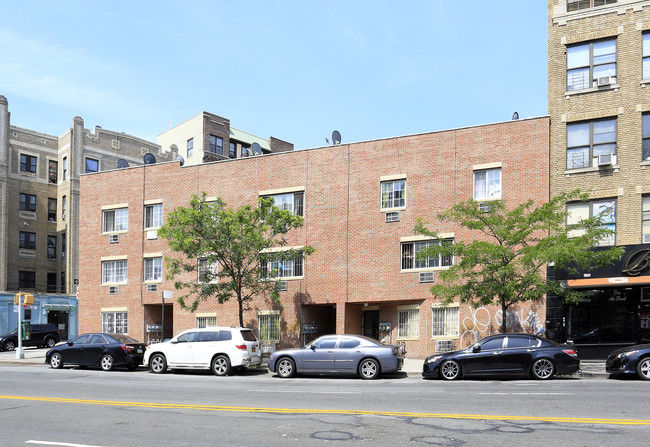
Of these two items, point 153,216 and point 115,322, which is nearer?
point 153,216

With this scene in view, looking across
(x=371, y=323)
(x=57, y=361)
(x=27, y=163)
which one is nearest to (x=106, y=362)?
(x=57, y=361)

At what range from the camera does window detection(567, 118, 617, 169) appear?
82.7ft

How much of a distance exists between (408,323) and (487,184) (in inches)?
265

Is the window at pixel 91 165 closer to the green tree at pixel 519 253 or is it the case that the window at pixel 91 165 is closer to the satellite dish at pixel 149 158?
the satellite dish at pixel 149 158

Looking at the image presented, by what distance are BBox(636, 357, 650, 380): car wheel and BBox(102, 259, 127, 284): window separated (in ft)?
83.8

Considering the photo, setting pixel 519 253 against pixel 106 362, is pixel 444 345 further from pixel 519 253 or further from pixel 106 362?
pixel 106 362

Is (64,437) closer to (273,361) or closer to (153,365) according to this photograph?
(273,361)

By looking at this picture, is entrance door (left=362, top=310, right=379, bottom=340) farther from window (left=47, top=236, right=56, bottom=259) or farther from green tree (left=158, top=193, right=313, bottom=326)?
window (left=47, top=236, right=56, bottom=259)

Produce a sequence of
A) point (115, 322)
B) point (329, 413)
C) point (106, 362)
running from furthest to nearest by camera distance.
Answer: point (115, 322), point (106, 362), point (329, 413)

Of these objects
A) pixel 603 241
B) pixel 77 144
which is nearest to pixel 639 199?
pixel 603 241

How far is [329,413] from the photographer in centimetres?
1225

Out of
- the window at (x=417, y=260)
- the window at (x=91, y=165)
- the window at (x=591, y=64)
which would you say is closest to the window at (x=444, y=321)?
the window at (x=417, y=260)

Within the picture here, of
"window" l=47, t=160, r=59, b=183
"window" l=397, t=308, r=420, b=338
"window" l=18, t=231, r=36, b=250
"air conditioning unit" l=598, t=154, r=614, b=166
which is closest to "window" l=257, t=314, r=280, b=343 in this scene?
"window" l=397, t=308, r=420, b=338

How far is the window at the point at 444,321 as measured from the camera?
2662 cm
